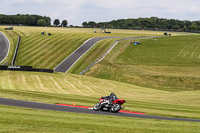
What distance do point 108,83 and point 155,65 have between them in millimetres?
24420

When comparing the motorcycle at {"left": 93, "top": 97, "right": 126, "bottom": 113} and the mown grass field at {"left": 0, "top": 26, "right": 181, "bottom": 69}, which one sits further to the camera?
the mown grass field at {"left": 0, "top": 26, "right": 181, "bottom": 69}

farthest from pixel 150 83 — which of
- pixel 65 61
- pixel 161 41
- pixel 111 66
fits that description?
pixel 161 41

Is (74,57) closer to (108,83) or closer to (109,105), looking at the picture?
(108,83)

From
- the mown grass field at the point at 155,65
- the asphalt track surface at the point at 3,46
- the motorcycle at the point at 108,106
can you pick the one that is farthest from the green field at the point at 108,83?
the motorcycle at the point at 108,106

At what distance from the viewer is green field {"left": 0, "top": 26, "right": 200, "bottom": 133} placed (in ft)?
66.5

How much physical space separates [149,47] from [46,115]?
90.1m

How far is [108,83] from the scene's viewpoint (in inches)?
2499

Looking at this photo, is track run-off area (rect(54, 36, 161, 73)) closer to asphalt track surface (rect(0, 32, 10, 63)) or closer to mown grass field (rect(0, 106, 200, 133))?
asphalt track surface (rect(0, 32, 10, 63))

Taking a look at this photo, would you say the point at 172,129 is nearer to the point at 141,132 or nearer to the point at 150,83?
Answer: the point at 141,132

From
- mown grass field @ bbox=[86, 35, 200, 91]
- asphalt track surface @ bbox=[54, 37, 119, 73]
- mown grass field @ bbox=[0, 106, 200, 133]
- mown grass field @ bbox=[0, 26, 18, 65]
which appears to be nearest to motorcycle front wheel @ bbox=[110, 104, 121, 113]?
mown grass field @ bbox=[0, 106, 200, 133]

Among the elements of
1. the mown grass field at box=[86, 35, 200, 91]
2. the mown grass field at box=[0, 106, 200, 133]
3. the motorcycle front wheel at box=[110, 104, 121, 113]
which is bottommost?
the mown grass field at box=[86, 35, 200, 91]

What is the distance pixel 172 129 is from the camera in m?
19.8

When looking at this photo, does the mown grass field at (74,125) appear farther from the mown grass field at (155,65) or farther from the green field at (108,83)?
the mown grass field at (155,65)

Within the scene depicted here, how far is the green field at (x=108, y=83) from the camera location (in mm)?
20281
